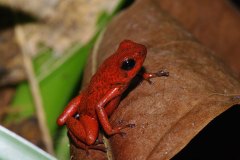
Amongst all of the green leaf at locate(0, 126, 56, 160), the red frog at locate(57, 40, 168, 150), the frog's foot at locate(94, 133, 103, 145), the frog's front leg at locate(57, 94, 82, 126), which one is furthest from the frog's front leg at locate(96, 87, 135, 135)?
the green leaf at locate(0, 126, 56, 160)

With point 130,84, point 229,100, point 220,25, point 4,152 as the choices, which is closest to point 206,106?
point 229,100

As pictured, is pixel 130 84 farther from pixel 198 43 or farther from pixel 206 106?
pixel 206 106

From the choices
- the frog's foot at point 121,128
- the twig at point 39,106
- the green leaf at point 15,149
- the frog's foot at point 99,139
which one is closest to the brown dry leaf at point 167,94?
the frog's foot at point 121,128

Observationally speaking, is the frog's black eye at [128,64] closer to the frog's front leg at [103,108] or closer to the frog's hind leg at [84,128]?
the frog's front leg at [103,108]

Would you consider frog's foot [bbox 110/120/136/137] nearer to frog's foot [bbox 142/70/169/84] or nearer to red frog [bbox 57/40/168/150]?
red frog [bbox 57/40/168/150]

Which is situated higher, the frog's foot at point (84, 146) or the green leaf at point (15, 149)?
the green leaf at point (15, 149)

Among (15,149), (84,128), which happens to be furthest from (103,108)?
(15,149)

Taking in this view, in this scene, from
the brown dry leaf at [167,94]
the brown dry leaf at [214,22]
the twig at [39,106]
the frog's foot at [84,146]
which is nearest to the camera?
the brown dry leaf at [167,94]
